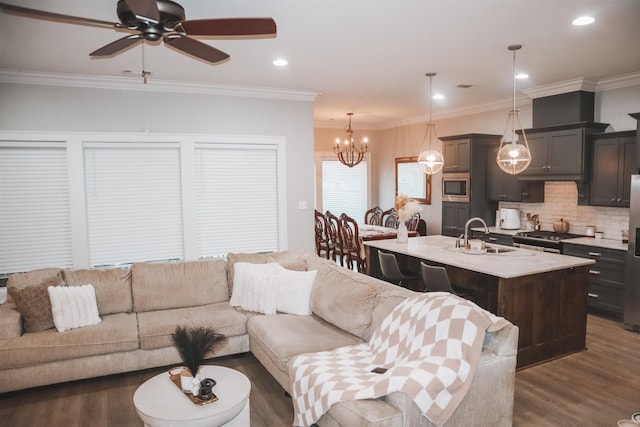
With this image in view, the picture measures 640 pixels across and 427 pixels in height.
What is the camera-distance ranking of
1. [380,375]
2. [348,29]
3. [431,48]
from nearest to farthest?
[380,375]
[348,29]
[431,48]

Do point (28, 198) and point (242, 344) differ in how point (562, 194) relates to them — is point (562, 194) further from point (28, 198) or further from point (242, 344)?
point (28, 198)

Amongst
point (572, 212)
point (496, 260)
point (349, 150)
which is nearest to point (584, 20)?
point (496, 260)

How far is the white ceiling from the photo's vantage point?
302 cm

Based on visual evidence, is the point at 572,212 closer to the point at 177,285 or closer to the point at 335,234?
the point at 335,234

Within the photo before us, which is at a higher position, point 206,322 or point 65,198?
point 65,198

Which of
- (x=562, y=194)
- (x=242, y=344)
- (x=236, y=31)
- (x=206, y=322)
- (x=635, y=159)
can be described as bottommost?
(x=242, y=344)

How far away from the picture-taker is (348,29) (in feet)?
11.2

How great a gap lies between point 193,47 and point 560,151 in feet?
15.6

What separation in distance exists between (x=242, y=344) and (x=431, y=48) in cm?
318

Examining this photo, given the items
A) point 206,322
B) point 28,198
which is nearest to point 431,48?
point 206,322

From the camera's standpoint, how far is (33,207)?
4.82 meters

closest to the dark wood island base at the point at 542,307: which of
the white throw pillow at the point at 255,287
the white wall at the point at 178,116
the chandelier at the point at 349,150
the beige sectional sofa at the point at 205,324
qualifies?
the beige sectional sofa at the point at 205,324

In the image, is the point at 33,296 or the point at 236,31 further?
the point at 33,296

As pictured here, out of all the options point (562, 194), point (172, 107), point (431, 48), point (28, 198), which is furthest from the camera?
point (562, 194)
